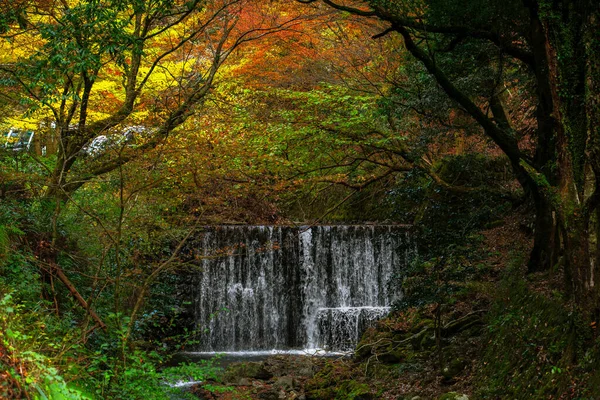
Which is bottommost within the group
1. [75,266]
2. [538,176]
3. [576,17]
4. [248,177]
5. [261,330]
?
[261,330]

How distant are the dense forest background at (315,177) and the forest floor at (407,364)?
0.18 feet

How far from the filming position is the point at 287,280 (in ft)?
56.7

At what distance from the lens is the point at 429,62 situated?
8.73 meters

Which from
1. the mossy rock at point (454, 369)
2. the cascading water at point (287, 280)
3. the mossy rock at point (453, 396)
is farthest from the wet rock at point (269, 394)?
the cascading water at point (287, 280)

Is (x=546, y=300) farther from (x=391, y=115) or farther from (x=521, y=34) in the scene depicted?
(x=391, y=115)

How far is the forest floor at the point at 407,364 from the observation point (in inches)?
384

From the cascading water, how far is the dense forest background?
3.05 metres

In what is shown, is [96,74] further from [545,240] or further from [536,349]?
[536,349]

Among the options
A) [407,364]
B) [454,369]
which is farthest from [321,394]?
[454,369]

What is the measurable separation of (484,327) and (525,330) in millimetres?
2114

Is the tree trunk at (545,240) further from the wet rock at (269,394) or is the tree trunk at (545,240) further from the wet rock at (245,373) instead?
the wet rock at (245,373)

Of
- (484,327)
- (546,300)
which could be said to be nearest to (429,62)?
(546,300)

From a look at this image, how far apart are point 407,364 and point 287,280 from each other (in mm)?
6762

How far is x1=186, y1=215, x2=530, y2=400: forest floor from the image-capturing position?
9.74 meters
